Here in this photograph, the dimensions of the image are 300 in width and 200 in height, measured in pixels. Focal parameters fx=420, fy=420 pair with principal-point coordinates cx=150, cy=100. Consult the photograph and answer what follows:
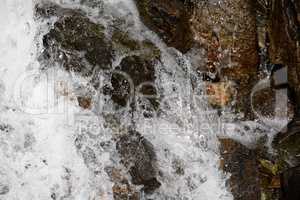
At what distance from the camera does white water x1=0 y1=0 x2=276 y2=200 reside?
3834mm

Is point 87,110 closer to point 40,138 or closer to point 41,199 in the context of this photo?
point 40,138

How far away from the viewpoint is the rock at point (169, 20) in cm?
389

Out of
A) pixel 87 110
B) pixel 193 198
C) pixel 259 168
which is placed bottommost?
pixel 193 198

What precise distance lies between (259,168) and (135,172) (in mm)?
1175

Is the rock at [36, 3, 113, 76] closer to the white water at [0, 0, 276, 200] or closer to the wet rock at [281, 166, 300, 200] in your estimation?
the white water at [0, 0, 276, 200]

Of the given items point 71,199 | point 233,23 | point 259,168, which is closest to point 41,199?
point 71,199

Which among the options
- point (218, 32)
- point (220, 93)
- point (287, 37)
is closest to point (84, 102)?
point (220, 93)

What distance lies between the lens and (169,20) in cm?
394

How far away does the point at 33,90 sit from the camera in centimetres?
402

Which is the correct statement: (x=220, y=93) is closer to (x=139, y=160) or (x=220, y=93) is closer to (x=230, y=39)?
(x=230, y=39)

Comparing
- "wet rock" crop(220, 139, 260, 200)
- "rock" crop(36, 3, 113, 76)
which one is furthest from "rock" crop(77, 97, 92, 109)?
"wet rock" crop(220, 139, 260, 200)

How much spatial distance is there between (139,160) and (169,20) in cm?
133

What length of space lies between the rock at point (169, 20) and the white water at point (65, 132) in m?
0.09

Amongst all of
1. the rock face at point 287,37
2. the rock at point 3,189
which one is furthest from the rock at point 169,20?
the rock at point 3,189
